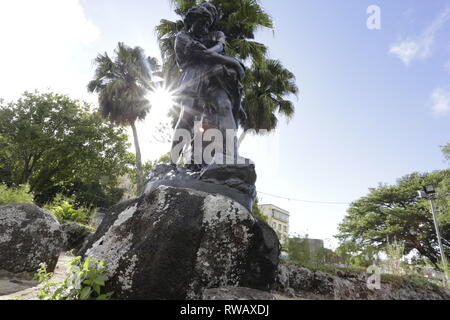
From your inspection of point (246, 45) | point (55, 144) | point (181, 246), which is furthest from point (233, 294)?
point (55, 144)

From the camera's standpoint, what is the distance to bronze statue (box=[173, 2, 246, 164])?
3.15 meters

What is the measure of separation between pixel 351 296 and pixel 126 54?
1483cm

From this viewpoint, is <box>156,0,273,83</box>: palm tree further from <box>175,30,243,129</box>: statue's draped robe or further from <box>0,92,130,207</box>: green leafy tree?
<box>175,30,243,129</box>: statue's draped robe

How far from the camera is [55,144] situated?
1377 centimetres

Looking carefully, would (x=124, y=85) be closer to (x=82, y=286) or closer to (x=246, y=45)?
(x=246, y=45)

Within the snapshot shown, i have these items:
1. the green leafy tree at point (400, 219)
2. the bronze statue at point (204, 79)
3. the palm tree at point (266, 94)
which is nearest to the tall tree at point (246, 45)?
the palm tree at point (266, 94)

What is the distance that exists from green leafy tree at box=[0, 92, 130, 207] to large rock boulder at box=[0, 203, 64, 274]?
12.8 metres

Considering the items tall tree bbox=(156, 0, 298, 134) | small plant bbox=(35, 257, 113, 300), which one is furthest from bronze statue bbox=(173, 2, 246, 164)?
tall tree bbox=(156, 0, 298, 134)

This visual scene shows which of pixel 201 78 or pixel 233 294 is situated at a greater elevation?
pixel 201 78

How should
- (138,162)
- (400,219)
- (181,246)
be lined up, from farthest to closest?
(400,219), (138,162), (181,246)

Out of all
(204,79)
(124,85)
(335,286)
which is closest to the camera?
(335,286)

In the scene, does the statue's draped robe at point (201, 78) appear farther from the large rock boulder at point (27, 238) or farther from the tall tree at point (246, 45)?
the tall tree at point (246, 45)

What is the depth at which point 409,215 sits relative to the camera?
18875mm

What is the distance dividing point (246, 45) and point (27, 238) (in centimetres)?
1026
